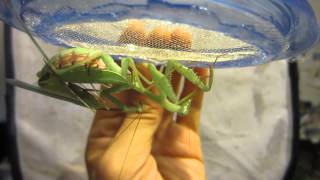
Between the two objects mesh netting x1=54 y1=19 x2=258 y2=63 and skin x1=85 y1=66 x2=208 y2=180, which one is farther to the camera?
skin x1=85 y1=66 x2=208 y2=180

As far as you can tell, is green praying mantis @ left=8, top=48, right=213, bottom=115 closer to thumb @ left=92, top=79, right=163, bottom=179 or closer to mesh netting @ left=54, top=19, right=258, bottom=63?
mesh netting @ left=54, top=19, right=258, bottom=63

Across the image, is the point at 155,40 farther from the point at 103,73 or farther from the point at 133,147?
the point at 133,147

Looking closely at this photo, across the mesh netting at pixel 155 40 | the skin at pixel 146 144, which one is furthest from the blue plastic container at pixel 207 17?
the skin at pixel 146 144

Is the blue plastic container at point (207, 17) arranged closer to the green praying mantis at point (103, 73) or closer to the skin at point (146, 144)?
the green praying mantis at point (103, 73)

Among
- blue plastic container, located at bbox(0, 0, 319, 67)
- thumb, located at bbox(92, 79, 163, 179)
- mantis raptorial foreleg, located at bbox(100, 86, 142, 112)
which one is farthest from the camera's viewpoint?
thumb, located at bbox(92, 79, 163, 179)

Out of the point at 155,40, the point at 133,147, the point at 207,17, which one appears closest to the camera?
the point at 207,17

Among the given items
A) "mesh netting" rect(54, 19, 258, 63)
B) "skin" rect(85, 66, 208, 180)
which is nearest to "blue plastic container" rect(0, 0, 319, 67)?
"mesh netting" rect(54, 19, 258, 63)

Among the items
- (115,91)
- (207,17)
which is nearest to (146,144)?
(115,91)
